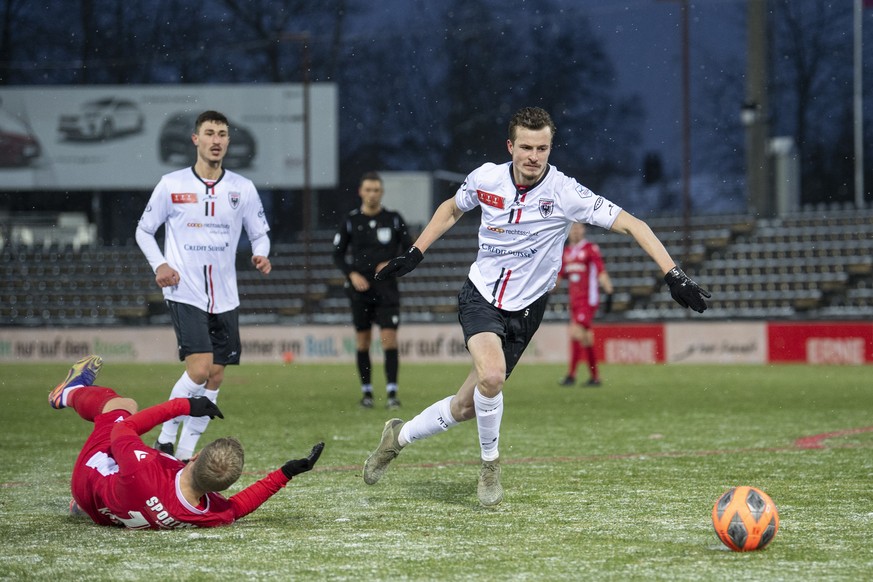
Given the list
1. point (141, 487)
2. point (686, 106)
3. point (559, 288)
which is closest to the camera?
point (141, 487)

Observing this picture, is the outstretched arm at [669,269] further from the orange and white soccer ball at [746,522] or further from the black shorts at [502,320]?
the orange and white soccer ball at [746,522]

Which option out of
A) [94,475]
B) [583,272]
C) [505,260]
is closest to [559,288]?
[583,272]

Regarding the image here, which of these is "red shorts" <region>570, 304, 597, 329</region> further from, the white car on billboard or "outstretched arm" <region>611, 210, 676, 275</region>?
the white car on billboard

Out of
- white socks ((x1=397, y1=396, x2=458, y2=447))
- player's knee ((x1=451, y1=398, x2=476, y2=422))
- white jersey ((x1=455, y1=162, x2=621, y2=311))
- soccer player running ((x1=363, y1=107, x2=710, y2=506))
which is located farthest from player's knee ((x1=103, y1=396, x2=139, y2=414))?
white jersey ((x1=455, y1=162, x2=621, y2=311))

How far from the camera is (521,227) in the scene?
6328mm

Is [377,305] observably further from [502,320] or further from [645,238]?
[645,238]

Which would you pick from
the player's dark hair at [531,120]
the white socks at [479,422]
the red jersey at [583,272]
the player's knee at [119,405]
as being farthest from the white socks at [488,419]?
the red jersey at [583,272]

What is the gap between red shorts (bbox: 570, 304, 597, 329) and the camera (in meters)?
15.1

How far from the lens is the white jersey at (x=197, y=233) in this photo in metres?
7.57

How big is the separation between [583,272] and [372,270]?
13.7ft

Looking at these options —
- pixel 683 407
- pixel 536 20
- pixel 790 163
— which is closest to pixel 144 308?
pixel 536 20

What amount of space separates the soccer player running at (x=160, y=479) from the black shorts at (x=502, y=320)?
4.09ft

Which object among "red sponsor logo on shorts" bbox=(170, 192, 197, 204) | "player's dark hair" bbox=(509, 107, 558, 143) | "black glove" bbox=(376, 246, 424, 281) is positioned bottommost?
"black glove" bbox=(376, 246, 424, 281)

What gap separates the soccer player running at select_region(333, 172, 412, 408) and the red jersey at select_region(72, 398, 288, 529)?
613 centimetres
